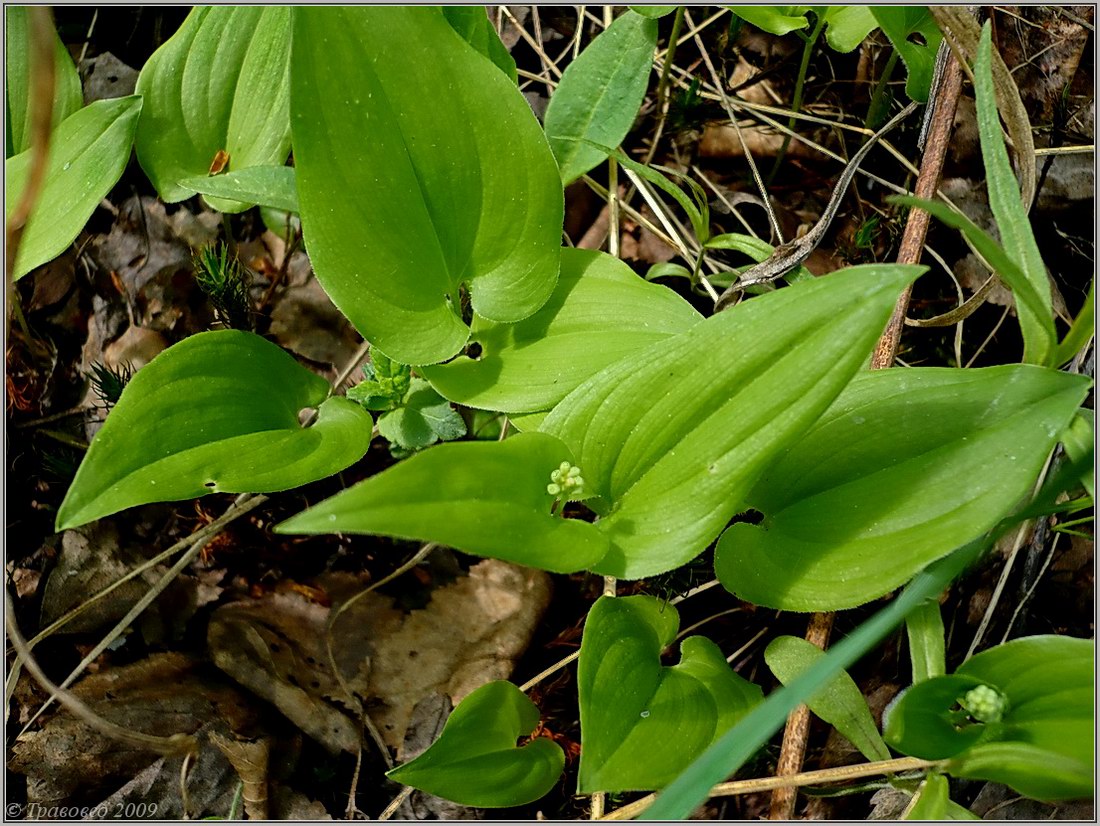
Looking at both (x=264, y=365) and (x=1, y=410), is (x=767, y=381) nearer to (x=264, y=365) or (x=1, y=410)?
(x=264, y=365)

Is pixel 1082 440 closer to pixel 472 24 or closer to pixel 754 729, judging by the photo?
pixel 754 729

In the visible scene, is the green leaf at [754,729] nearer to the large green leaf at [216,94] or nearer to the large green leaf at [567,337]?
the large green leaf at [567,337]

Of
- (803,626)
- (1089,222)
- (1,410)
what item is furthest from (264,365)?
(1089,222)

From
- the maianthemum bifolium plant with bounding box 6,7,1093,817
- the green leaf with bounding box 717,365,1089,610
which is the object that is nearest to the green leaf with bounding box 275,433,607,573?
the maianthemum bifolium plant with bounding box 6,7,1093,817

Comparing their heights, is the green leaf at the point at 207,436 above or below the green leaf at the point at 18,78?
below

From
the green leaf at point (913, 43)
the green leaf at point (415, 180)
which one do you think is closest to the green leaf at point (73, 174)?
the green leaf at point (415, 180)
